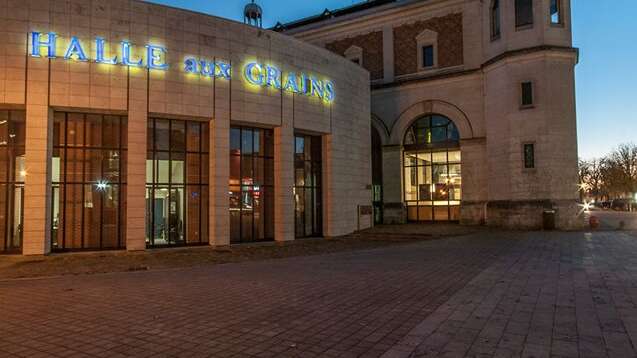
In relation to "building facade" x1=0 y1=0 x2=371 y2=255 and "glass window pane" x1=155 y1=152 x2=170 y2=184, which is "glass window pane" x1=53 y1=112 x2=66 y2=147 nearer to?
"building facade" x1=0 y1=0 x2=371 y2=255

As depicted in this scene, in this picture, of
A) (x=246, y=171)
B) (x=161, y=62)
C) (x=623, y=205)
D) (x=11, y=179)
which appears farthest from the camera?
(x=623, y=205)

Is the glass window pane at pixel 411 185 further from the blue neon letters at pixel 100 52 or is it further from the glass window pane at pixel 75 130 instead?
the glass window pane at pixel 75 130

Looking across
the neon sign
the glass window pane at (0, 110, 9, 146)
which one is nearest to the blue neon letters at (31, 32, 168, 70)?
the neon sign

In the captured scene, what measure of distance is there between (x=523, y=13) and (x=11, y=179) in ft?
92.6

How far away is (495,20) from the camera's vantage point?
30.3 m

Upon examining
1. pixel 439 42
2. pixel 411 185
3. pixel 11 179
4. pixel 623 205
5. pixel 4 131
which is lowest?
pixel 623 205

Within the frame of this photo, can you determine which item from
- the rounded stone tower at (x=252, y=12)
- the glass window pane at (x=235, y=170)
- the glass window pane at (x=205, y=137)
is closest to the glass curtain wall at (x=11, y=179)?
the glass window pane at (x=205, y=137)

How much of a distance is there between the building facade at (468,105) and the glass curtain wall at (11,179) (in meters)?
22.8

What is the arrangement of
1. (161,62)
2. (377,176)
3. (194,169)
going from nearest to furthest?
(161,62)
(194,169)
(377,176)

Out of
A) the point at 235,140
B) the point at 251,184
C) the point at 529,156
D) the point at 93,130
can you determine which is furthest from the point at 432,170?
the point at 93,130

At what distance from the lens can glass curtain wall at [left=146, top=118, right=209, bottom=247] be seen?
19328mm

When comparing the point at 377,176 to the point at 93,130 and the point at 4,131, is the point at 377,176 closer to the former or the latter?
the point at 93,130

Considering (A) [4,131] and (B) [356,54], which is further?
(B) [356,54]

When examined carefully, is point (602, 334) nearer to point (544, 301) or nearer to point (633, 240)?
point (544, 301)
